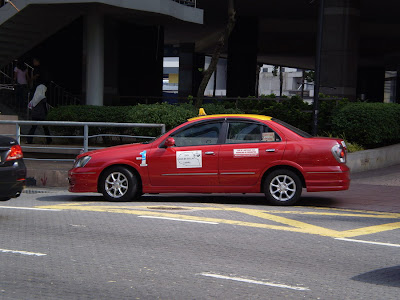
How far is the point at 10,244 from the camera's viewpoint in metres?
8.02

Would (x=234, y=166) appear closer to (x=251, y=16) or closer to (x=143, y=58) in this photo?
(x=143, y=58)

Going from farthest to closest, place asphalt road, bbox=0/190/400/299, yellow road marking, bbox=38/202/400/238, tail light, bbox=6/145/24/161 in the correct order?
1. tail light, bbox=6/145/24/161
2. yellow road marking, bbox=38/202/400/238
3. asphalt road, bbox=0/190/400/299

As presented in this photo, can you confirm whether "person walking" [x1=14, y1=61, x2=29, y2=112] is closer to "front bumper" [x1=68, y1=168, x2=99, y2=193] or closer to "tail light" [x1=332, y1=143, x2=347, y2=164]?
"front bumper" [x1=68, y1=168, x2=99, y2=193]

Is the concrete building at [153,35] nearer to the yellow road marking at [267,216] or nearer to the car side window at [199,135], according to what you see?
the car side window at [199,135]

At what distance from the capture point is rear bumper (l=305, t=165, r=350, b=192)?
1166 cm

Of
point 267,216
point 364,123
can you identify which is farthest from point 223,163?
point 364,123

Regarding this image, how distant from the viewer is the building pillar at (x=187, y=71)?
188ft

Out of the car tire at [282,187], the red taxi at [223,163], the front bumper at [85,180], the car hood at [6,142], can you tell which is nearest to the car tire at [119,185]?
the red taxi at [223,163]

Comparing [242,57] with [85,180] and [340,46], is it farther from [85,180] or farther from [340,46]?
[85,180]

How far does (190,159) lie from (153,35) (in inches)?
876

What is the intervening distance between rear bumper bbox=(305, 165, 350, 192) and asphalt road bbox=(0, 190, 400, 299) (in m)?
0.39

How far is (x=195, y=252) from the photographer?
7676 mm

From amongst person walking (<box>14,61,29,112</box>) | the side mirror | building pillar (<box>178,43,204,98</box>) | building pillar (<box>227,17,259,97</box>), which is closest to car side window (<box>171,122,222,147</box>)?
the side mirror

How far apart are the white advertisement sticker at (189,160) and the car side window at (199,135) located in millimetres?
219
